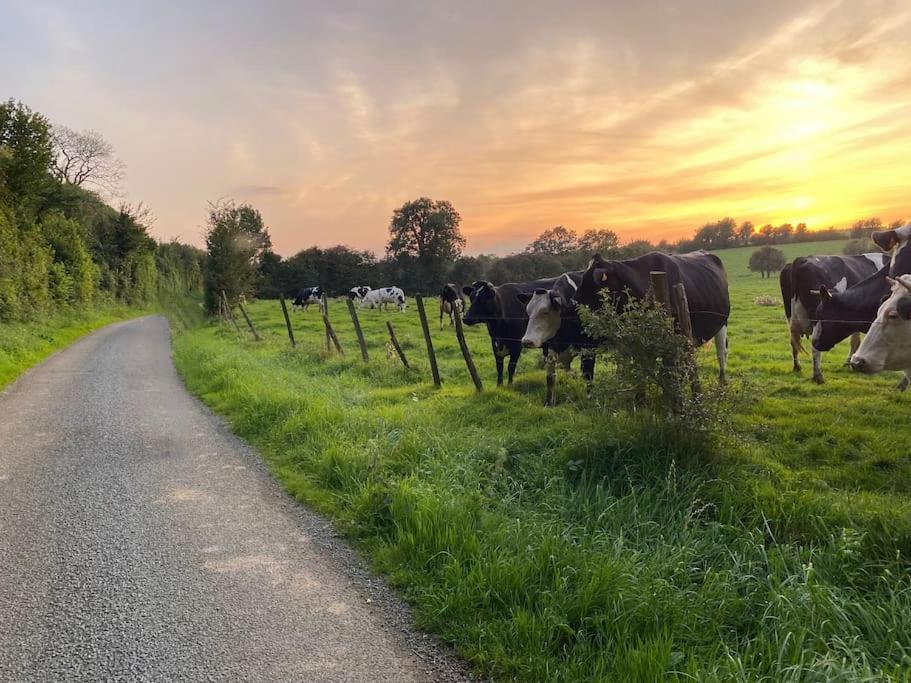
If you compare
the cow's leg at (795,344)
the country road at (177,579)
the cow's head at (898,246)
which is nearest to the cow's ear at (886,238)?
the cow's head at (898,246)

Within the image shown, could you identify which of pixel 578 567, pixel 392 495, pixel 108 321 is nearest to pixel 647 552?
pixel 578 567

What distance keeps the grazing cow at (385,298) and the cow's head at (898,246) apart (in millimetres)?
30071

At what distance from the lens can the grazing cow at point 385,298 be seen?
35969 millimetres

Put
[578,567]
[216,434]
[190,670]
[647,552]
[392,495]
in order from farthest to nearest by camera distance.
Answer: [216,434] < [392,495] < [647,552] < [578,567] < [190,670]

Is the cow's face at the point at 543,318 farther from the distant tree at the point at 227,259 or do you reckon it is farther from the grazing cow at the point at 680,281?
the distant tree at the point at 227,259

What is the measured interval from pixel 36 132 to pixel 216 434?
22485 mm

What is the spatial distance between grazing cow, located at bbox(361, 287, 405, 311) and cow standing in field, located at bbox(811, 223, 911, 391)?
97.8 ft

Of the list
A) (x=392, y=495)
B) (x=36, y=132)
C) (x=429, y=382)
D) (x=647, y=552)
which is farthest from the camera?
(x=36, y=132)

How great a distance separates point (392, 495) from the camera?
4.51 metres

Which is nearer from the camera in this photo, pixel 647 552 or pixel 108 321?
pixel 647 552

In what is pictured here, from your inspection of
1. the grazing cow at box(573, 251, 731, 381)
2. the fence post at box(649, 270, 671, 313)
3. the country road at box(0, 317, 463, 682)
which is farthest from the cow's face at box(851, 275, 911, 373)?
the country road at box(0, 317, 463, 682)

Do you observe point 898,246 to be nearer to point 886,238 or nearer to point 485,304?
point 886,238

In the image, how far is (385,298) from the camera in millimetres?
36406

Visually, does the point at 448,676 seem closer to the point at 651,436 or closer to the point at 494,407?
the point at 651,436
